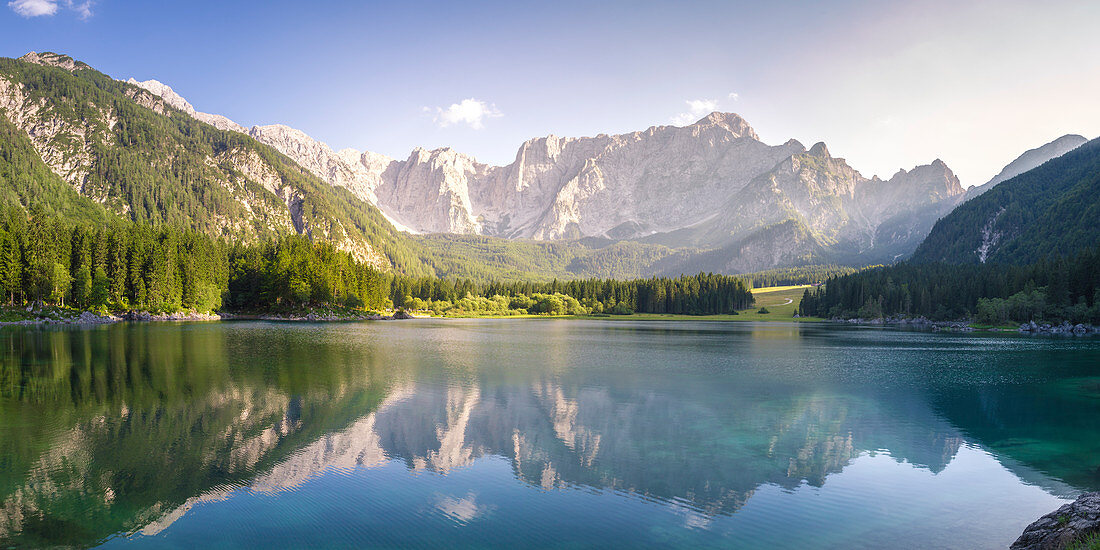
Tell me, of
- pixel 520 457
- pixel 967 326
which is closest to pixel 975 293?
pixel 967 326

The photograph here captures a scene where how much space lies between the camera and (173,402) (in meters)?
26.5

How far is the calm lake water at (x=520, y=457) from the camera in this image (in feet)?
43.5

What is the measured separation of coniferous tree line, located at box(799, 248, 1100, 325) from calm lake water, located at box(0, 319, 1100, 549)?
99.1m

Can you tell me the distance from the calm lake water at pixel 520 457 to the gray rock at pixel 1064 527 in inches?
72.6

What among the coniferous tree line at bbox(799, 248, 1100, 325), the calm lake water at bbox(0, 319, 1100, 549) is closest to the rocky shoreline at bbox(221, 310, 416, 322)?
the calm lake water at bbox(0, 319, 1100, 549)

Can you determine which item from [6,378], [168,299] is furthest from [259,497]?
[168,299]

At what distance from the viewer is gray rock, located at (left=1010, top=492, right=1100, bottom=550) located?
992 cm

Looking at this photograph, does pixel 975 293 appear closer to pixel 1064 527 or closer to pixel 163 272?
pixel 1064 527

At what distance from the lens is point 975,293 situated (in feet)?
447

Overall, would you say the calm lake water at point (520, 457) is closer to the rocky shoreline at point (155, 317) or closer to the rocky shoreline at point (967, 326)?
the rocky shoreline at point (155, 317)

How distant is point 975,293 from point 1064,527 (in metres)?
162

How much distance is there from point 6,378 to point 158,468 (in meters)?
26.7

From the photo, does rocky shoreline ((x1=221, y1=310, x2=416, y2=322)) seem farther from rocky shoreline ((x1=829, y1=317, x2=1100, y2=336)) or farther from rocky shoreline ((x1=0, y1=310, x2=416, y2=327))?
rocky shoreline ((x1=829, y1=317, x2=1100, y2=336))

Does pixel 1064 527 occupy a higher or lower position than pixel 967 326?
higher
